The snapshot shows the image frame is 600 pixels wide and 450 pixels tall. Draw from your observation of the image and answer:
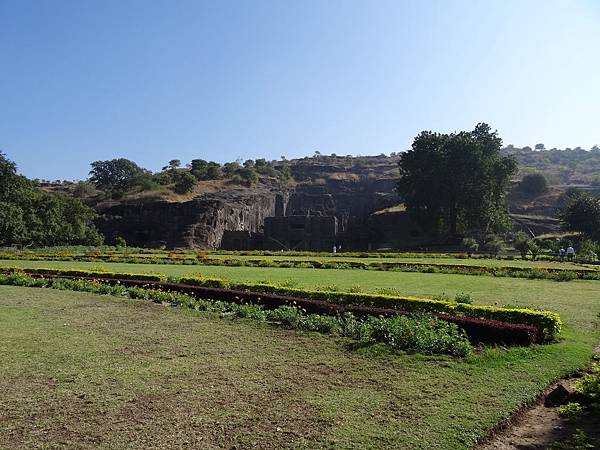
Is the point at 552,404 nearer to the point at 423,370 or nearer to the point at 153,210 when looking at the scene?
the point at 423,370

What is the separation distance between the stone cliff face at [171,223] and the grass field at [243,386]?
40.3 m

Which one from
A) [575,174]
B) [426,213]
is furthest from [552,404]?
[575,174]

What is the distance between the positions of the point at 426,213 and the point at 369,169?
1955 inches

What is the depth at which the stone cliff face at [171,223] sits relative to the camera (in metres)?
50.1

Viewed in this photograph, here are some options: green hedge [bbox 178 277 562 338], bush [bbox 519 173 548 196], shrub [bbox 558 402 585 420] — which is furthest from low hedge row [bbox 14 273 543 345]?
bush [bbox 519 173 548 196]

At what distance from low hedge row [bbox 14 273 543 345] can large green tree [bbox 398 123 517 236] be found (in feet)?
113

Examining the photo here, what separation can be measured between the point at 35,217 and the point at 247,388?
133ft

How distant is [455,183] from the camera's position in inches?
1751

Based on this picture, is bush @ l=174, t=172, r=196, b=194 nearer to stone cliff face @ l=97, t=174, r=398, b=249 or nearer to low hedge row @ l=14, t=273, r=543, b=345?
stone cliff face @ l=97, t=174, r=398, b=249

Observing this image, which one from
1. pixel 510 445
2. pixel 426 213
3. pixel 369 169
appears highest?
pixel 369 169

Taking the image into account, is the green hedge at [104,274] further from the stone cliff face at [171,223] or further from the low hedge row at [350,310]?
→ the stone cliff face at [171,223]

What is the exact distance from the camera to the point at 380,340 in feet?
26.7

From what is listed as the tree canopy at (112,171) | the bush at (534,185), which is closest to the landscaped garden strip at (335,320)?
the bush at (534,185)

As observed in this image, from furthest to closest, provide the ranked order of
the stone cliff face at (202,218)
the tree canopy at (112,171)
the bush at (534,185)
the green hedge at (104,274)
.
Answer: the tree canopy at (112,171) → the bush at (534,185) → the stone cliff face at (202,218) → the green hedge at (104,274)
